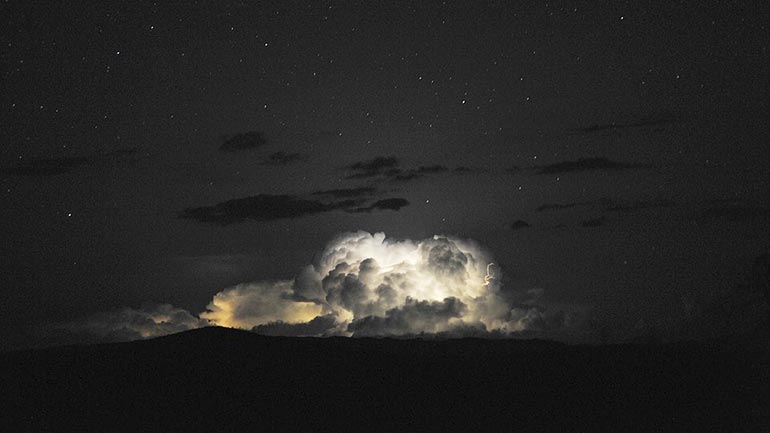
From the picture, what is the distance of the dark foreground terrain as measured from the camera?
86625 millimetres

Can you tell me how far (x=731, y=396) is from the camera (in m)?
106

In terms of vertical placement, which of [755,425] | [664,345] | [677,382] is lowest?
[755,425]

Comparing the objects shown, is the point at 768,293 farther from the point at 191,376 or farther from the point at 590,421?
the point at 191,376

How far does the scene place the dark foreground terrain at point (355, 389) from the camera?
86625mm

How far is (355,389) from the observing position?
10062 cm

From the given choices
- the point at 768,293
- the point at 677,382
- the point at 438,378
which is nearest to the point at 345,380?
the point at 438,378

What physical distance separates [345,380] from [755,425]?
124 feet

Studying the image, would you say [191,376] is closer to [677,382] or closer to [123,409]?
[123,409]

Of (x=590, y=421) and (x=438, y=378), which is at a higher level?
(x=438, y=378)

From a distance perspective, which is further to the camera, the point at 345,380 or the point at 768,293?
the point at 768,293

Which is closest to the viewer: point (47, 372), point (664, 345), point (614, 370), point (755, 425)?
point (755, 425)

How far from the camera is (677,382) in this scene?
4427 inches

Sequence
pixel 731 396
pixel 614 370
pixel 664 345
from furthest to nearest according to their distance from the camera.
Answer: pixel 664 345
pixel 614 370
pixel 731 396

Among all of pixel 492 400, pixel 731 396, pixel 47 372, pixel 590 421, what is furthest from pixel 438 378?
pixel 47 372
